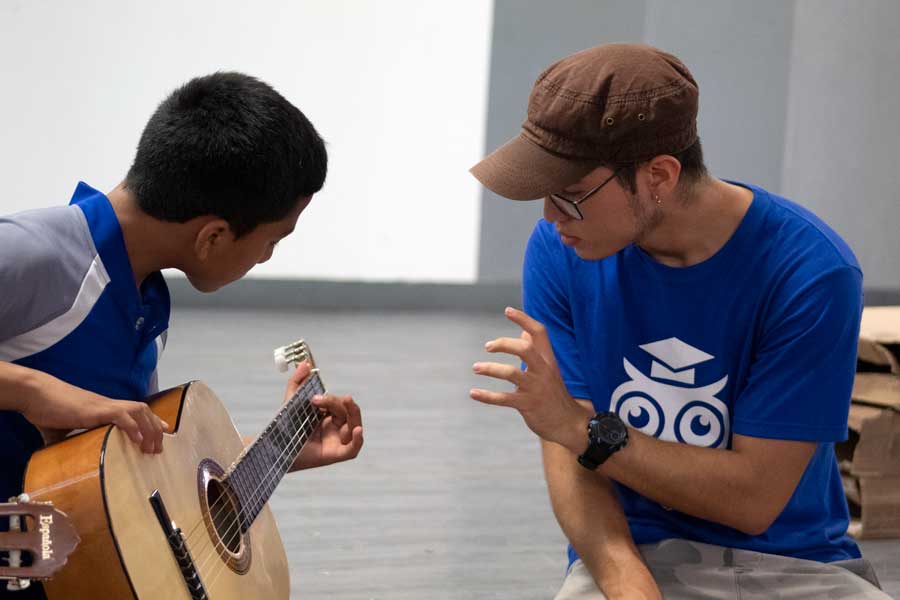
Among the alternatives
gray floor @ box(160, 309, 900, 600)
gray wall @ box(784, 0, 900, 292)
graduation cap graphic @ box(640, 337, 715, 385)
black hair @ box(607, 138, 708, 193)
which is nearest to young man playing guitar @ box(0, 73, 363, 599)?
black hair @ box(607, 138, 708, 193)

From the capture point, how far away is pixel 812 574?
170 cm

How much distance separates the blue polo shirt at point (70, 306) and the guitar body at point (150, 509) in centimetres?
12

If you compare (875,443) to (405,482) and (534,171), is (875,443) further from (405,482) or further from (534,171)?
(534,171)

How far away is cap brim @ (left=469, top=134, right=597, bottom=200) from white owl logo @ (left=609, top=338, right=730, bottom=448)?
0.94 ft

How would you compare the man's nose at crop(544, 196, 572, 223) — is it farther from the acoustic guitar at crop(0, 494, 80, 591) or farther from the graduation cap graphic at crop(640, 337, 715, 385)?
the acoustic guitar at crop(0, 494, 80, 591)

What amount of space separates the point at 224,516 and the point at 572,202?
2.14 ft

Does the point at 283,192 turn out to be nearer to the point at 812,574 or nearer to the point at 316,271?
the point at 812,574

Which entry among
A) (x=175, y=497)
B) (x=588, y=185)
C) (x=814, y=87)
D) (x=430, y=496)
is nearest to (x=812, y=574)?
(x=588, y=185)

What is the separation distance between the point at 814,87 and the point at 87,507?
597 centimetres

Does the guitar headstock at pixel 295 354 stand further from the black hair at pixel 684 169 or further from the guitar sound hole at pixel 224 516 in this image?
the black hair at pixel 684 169

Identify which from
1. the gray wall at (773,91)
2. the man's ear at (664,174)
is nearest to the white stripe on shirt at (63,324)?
the man's ear at (664,174)

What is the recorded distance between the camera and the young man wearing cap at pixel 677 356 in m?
1.60

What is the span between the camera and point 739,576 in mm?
1717

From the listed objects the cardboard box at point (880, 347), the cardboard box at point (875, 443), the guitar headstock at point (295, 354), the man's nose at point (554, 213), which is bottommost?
the cardboard box at point (875, 443)
